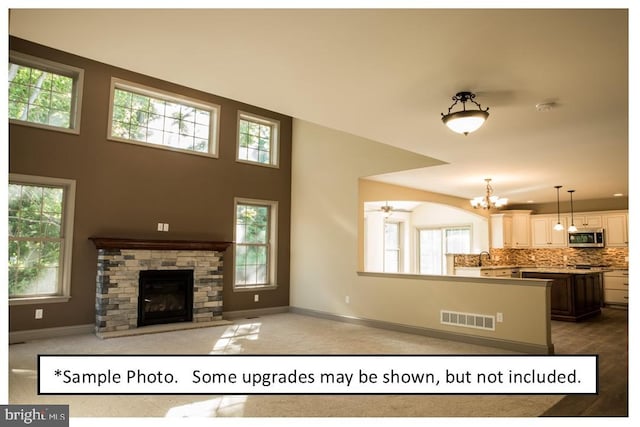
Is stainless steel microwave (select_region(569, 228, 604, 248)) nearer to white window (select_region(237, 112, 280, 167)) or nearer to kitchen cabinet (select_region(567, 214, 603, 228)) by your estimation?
kitchen cabinet (select_region(567, 214, 603, 228))

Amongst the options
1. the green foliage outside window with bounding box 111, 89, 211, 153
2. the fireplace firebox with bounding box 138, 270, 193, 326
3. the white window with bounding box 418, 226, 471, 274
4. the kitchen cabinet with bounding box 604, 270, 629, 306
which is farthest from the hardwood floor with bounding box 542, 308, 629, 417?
the green foliage outside window with bounding box 111, 89, 211, 153

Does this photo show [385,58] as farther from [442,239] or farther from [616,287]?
[616,287]

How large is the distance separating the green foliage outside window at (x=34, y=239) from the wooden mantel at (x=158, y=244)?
0.52m

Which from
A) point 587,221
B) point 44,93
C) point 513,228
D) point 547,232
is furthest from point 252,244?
point 587,221

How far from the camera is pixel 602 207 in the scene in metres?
9.86

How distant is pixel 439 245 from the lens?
11.6 metres

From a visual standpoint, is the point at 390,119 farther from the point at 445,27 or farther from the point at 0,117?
the point at 0,117

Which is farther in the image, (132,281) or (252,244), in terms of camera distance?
(252,244)

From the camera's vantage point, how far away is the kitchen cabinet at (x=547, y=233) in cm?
1030

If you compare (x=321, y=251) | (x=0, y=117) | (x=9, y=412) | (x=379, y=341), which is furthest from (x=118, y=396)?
(x=321, y=251)

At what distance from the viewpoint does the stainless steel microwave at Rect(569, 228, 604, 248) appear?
9680 millimetres

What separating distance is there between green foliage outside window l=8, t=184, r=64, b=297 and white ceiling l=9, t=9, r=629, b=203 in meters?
3.59

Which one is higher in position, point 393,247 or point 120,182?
point 120,182

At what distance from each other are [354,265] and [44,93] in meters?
5.07
